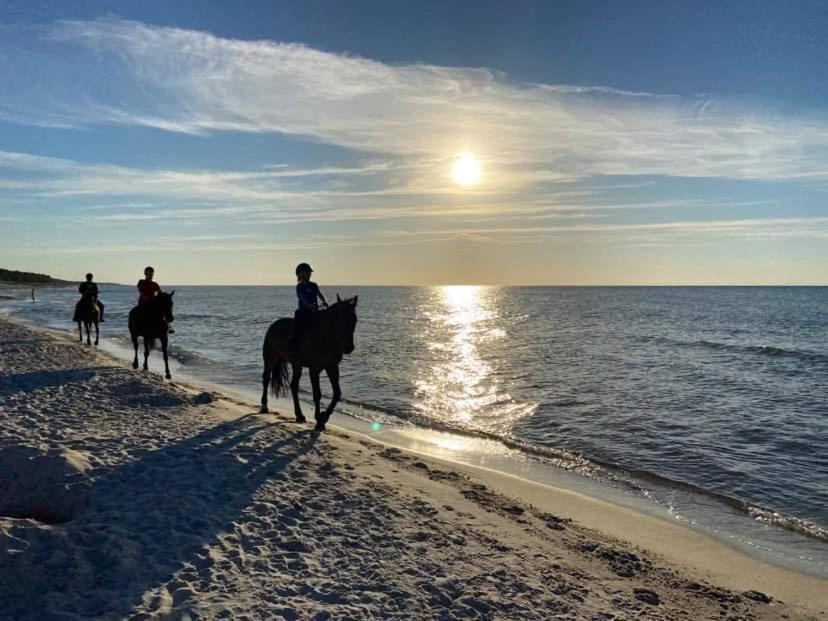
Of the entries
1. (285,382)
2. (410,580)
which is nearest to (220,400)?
(285,382)

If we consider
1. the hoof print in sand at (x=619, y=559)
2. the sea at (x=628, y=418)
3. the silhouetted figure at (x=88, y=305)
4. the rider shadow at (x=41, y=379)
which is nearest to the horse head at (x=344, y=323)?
the sea at (x=628, y=418)

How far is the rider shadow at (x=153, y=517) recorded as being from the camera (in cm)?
489

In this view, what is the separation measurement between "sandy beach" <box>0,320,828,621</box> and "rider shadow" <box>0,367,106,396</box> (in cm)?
291

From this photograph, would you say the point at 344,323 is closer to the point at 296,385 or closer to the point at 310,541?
the point at 296,385

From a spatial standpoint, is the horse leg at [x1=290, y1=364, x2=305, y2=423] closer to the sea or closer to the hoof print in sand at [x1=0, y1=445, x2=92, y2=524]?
the sea

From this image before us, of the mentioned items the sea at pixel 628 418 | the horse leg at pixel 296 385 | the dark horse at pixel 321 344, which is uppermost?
the dark horse at pixel 321 344

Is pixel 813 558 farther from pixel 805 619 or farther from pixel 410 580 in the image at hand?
pixel 410 580

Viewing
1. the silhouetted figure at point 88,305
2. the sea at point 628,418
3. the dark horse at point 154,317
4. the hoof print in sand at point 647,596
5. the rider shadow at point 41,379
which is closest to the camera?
the hoof print in sand at point 647,596

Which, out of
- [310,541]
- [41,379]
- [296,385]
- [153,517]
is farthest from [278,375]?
[310,541]

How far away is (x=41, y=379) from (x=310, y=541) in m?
11.9

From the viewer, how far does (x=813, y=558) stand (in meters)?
7.94

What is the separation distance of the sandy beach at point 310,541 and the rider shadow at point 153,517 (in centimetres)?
2

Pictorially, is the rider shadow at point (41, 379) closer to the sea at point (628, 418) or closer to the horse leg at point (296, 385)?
the sea at point (628, 418)

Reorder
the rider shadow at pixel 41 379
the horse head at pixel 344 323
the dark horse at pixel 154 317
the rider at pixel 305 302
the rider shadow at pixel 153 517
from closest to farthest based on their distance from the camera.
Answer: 1. the rider shadow at pixel 153 517
2. the horse head at pixel 344 323
3. the rider at pixel 305 302
4. the rider shadow at pixel 41 379
5. the dark horse at pixel 154 317
